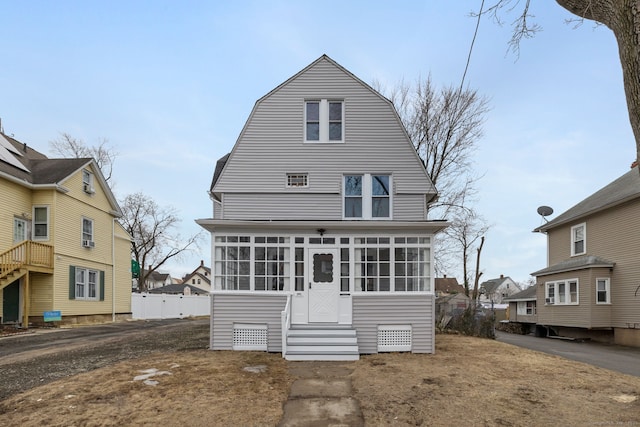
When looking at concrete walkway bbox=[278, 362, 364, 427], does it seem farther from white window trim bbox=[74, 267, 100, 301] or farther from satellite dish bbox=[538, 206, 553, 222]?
satellite dish bbox=[538, 206, 553, 222]

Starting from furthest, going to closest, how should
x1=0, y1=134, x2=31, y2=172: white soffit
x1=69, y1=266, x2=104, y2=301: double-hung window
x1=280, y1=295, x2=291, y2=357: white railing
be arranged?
x1=69, y1=266, x2=104, y2=301: double-hung window, x1=0, y1=134, x2=31, y2=172: white soffit, x1=280, y1=295, x2=291, y2=357: white railing

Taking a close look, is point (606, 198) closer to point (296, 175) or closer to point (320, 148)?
point (320, 148)

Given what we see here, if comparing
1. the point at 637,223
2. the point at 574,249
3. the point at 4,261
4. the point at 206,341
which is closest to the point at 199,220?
the point at 206,341

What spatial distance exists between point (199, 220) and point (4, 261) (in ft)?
32.7

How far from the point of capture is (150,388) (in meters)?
7.12

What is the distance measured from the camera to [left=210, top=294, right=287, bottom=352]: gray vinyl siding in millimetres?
10930

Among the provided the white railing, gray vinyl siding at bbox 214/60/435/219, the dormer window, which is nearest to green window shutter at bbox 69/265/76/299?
the dormer window

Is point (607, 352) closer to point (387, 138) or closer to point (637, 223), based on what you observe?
point (637, 223)

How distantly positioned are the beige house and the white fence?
21.9 m

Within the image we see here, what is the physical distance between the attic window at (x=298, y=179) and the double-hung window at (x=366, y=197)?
1.12 meters

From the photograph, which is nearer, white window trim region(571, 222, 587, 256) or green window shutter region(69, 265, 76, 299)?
green window shutter region(69, 265, 76, 299)

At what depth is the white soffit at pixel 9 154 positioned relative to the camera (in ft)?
56.9

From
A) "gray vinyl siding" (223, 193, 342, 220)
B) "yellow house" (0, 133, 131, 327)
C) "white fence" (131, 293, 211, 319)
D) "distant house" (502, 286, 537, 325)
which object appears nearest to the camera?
"gray vinyl siding" (223, 193, 342, 220)

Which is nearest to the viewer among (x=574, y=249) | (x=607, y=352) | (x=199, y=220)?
(x=199, y=220)
